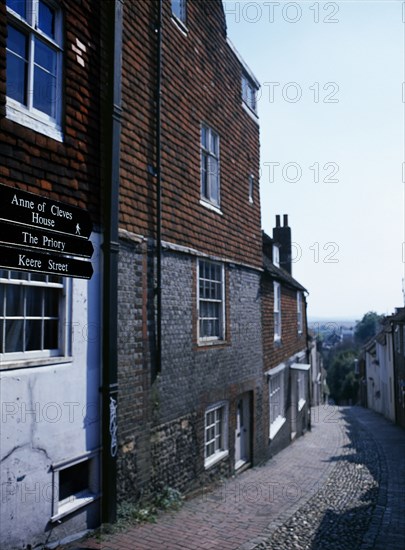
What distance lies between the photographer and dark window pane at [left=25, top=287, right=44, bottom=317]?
5867 mm

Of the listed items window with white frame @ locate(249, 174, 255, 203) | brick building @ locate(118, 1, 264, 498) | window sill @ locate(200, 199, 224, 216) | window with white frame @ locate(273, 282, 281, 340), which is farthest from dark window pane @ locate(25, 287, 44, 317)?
window with white frame @ locate(273, 282, 281, 340)

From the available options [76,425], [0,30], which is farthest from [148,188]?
[76,425]

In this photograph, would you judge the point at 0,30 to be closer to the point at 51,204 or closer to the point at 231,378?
the point at 51,204

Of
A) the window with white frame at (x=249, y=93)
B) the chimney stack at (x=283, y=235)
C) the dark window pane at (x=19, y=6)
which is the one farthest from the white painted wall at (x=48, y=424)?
the chimney stack at (x=283, y=235)

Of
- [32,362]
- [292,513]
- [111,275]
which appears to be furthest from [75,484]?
[292,513]

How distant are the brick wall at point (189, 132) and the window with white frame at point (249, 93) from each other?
1.58 feet

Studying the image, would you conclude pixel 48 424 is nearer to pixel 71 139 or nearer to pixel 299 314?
pixel 71 139

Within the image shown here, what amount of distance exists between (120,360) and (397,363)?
2549cm

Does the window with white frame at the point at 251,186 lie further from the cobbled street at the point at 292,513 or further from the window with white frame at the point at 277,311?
the cobbled street at the point at 292,513

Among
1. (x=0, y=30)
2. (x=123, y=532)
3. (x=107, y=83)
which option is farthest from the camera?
(x=107, y=83)

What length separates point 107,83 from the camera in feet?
24.0

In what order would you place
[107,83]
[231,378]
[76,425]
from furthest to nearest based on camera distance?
[231,378]
[107,83]
[76,425]

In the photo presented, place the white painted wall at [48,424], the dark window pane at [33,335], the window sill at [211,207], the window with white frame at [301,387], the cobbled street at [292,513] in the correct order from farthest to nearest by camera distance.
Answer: the window with white frame at [301,387] < the window sill at [211,207] < the cobbled street at [292,513] < the dark window pane at [33,335] < the white painted wall at [48,424]

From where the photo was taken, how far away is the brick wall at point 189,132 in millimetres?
8172
